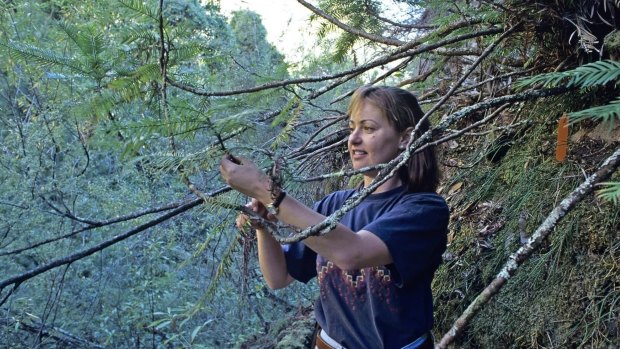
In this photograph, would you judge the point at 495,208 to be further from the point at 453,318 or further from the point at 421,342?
the point at 421,342

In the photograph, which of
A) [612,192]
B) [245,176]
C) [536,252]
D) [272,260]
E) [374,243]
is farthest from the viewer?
[536,252]

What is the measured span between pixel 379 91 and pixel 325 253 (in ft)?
2.60

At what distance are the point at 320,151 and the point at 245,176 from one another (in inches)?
47.7

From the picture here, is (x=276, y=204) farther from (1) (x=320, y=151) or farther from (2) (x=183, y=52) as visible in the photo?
(1) (x=320, y=151)

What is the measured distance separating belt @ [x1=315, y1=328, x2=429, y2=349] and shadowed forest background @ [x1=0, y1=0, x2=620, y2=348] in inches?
11.9

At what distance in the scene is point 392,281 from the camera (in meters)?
1.91

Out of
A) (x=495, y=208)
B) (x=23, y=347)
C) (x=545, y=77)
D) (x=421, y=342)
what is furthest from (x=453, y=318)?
(x=23, y=347)

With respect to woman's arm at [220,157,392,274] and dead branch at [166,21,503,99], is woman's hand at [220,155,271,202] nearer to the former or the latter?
woman's arm at [220,157,392,274]

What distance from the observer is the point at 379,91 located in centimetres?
221

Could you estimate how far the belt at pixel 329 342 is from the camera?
1964 mm

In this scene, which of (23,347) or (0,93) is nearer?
(23,347)

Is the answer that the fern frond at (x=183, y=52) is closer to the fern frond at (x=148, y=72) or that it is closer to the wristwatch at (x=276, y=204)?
the fern frond at (x=148, y=72)

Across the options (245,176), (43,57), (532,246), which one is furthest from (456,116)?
(43,57)

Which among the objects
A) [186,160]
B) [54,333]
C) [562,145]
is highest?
[186,160]
